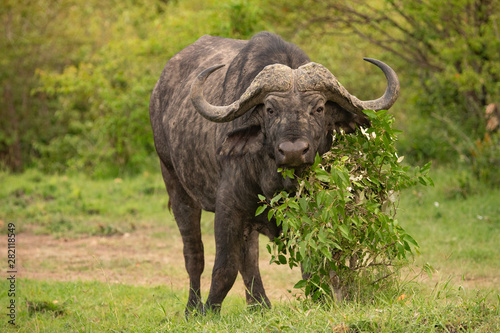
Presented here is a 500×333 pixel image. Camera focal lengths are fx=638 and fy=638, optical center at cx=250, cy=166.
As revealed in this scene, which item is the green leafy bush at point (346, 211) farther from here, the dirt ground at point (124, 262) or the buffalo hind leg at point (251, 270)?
the dirt ground at point (124, 262)

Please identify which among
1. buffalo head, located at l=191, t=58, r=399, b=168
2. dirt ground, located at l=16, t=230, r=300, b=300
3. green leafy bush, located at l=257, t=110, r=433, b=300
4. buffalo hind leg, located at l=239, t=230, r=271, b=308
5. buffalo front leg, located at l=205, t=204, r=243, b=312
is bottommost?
dirt ground, located at l=16, t=230, r=300, b=300

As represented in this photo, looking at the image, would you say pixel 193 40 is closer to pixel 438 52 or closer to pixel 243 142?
pixel 438 52

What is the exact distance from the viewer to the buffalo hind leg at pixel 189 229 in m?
5.77

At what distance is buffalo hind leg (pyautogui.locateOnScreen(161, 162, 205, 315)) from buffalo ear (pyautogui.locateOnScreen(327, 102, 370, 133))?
6.76 ft

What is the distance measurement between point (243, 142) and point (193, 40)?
767 cm

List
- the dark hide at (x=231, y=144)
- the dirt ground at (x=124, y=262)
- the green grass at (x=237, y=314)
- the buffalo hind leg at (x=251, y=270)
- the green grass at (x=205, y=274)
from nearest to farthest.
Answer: the green grass at (x=237, y=314), the green grass at (x=205, y=274), the dark hide at (x=231, y=144), the buffalo hind leg at (x=251, y=270), the dirt ground at (x=124, y=262)

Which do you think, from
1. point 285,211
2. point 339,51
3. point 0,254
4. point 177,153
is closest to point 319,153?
point 285,211

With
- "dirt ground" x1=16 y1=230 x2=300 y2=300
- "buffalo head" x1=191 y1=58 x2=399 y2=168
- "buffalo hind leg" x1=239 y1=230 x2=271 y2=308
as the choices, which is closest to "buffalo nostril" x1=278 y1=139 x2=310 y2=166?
"buffalo head" x1=191 y1=58 x2=399 y2=168

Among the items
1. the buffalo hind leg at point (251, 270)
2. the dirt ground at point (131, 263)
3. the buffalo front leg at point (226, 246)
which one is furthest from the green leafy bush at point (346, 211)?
the dirt ground at point (131, 263)

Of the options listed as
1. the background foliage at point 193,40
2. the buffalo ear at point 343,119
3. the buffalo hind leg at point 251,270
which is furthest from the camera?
the background foliage at point 193,40

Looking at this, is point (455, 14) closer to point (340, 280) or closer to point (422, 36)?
point (422, 36)

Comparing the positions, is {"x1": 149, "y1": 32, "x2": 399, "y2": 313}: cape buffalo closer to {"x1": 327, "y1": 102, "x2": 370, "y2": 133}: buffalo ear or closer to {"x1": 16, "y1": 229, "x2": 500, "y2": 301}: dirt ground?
{"x1": 327, "y1": 102, "x2": 370, "y2": 133}: buffalo ear

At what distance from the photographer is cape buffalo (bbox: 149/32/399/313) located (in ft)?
13.0

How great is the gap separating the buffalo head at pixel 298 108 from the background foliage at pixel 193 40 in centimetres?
567
